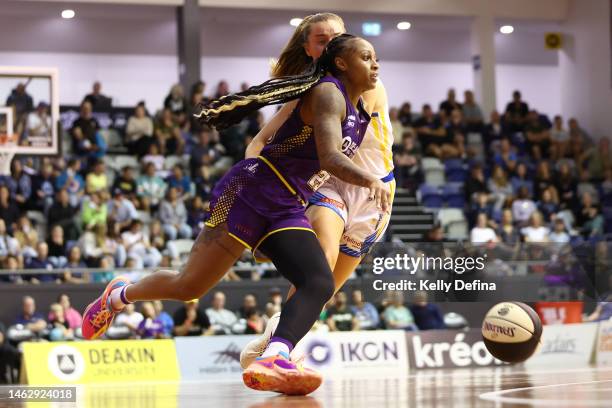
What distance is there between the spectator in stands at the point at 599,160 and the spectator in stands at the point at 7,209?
37.2ft

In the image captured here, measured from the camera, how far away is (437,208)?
63.2 feet

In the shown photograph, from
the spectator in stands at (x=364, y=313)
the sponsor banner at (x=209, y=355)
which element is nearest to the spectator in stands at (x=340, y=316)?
the spectator in stands at (x=364, y=313)

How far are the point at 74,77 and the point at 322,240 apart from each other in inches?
746

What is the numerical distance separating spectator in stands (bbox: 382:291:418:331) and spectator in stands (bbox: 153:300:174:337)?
9.01 ft

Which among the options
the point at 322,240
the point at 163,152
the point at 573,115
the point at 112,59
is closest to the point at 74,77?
the point at 112,59

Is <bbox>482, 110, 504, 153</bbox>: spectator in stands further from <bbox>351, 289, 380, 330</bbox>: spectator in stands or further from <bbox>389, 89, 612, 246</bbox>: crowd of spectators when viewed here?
<bbox>351, 289, 380, 330</bbox>: spectator in stands

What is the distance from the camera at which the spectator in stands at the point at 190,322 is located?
43.1 ft

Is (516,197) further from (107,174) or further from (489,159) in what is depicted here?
(107,174)

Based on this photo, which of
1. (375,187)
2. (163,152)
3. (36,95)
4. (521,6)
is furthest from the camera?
(521,6)

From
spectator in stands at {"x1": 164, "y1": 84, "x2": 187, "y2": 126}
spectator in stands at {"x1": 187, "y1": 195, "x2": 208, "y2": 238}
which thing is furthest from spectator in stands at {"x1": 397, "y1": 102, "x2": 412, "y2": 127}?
spectator in stands at {"x1": 187, "y1": 195, "x2": 208, "y2": 238}

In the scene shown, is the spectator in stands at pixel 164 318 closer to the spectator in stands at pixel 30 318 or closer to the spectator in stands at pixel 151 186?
the spectator in stands at pixel 30 318

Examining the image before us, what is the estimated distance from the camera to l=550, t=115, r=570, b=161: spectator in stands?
21.4 meters

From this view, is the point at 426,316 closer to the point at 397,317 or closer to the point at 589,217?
the point at 397,317

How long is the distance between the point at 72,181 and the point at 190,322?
173 inches
